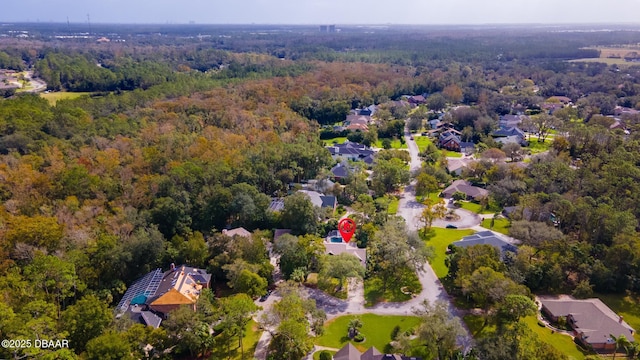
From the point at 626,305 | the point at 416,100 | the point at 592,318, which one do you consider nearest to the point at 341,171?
the point at 592,318

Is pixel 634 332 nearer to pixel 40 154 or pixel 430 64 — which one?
pixel 40 154

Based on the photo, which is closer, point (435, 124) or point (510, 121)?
point (510, 121)

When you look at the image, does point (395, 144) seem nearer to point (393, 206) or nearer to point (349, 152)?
point (349, 152)

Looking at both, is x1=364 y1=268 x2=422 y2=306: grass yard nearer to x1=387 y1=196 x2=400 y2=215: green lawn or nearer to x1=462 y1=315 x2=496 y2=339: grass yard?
x1=462 y1=315 x2=496 y2=339: grass yard

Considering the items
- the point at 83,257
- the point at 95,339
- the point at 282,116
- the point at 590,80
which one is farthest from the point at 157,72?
the point at 590,80

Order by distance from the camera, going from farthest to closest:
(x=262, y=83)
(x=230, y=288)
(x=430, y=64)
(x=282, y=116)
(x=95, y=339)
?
(x=430, y=64)
(x=262, y=83)
(x=282, y=116)
(x=230, y=288)
(x=95, y=339)

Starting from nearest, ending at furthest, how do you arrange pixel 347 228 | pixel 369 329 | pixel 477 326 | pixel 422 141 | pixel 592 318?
1. pixel 592 318
2. pixel 369 329
3. pixel 477 326
4. pixel 347 228
5. pixel 422 141

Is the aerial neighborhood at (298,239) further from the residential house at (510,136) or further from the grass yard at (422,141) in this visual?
the grass yard at (422,141)

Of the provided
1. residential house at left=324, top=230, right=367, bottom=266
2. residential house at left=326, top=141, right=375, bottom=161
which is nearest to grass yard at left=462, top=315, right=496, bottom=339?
residential house at left=324, top=230, right=367, bottom=266
